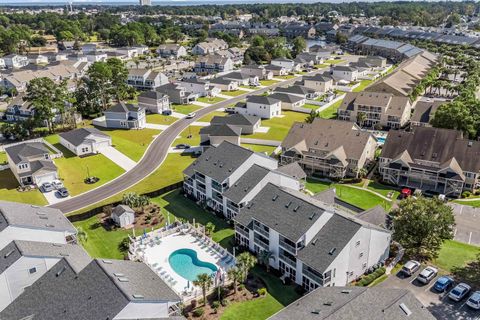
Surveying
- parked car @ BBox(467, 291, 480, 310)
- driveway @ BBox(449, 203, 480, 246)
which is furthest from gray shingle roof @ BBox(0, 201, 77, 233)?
driveway @ BBox(449, 203, 480, 246)

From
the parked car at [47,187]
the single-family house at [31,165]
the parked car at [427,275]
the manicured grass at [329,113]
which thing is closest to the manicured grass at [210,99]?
the manicured grass at [329,113]

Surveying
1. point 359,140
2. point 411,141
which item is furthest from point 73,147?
point 411,141

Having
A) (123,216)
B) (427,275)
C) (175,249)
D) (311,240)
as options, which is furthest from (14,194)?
(427,275)

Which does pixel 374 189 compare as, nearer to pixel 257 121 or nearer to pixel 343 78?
pixel 257 121

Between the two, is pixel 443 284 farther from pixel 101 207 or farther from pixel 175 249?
pixel 101 207

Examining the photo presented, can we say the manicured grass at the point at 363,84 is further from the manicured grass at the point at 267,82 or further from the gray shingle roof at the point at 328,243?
the gray shingle roof at the point at 328,243
